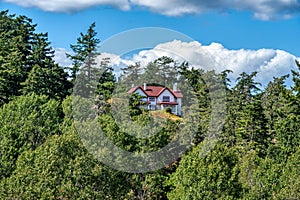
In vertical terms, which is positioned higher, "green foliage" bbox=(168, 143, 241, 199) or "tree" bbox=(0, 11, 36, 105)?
"tree" bbox=(0, 11, 36, 105)

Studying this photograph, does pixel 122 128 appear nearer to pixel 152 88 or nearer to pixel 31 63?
pixel 152 88

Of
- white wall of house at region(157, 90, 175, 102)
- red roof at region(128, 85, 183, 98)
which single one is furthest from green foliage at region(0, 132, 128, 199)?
white wall of house at region(157, 90, 175, 102)

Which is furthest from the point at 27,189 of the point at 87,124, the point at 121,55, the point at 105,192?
the point at 121,55

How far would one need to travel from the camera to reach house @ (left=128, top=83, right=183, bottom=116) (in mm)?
37875

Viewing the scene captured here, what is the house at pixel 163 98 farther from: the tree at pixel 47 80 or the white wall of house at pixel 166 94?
the tree at pixel 47 80

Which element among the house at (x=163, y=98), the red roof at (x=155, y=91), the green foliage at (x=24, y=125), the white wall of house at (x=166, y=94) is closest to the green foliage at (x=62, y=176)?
the green foliage at (x=24, y=125)

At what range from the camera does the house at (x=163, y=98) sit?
37.9 metres

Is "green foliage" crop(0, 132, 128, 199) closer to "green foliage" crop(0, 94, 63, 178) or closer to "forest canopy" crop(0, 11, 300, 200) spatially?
"forest canopy" crop(0, 11, 300, 200)

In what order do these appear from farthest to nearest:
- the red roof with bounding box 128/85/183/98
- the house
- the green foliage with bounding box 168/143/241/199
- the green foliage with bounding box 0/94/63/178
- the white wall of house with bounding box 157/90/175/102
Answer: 1. the white wall of house with bounding box 157/90/175/102
2. the house
3. the red roof with bounding box 128/85/183/98
4. the green foliage with bounding box 0/94/63/178
5. the green foliage with bounding box 168/143/241/199

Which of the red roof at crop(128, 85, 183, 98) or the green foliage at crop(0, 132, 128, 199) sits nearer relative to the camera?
the green foliage at crop(0, 132, 128, 199)

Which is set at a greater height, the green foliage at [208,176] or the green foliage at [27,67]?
the green foliage at [27,67]

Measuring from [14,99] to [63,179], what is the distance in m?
13.7

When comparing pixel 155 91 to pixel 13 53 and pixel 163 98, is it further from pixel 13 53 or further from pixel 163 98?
pixel 13 53

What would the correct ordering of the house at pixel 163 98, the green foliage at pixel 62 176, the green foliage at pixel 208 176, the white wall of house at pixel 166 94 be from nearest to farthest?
1. the green foliage at pixel 208 176
2. the green foliage at pixel 62 176
3. the house at pixel 163 98
4. the white wall of house at pixel 166 94
